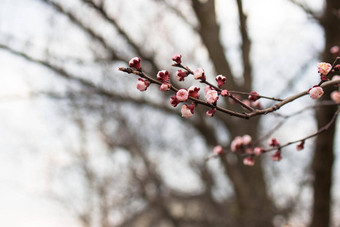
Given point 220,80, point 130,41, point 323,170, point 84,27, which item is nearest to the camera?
point 220,80

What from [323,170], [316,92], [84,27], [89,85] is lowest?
[316,92]

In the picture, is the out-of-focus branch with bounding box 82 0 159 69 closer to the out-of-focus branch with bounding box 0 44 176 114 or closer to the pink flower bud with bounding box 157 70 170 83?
the out-of-focus branch with bounding box 0 44 176 114

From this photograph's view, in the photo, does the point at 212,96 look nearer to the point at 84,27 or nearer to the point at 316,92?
the point at 316,92

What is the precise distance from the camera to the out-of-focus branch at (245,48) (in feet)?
12.1

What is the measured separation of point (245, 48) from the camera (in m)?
4.73

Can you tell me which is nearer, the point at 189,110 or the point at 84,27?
the point at 189,110

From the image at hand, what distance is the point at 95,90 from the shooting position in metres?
4.66

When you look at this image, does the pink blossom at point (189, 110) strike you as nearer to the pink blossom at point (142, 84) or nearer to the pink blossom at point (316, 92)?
the pink blossom at point (142, 84)

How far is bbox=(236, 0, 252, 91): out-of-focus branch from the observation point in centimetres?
370

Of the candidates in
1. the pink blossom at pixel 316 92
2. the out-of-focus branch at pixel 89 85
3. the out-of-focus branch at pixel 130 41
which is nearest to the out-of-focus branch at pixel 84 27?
the out-of-focus branch at pixel 130 41

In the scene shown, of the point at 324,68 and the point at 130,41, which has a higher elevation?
the point at 130,41

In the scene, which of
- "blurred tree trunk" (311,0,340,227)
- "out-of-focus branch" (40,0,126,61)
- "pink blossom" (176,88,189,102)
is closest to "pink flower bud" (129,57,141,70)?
"pink blossom" (176,88,189,102)

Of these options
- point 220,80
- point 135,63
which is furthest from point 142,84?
point 220,80

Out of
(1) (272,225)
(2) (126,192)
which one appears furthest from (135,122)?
(1) (272,225)
